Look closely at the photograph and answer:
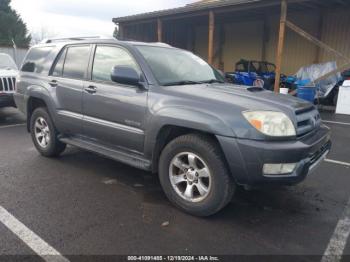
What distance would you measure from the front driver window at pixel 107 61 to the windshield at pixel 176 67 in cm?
20

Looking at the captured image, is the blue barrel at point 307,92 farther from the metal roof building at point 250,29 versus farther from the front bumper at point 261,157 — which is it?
the front bumper at point 261,157

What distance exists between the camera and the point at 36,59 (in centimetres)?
539

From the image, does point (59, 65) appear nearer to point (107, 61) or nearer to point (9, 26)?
point (107, 61)

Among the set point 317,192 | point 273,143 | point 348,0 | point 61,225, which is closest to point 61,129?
point 61,225

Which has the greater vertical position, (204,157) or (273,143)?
(273,143)

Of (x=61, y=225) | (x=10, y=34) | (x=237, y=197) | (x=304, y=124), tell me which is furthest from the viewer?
(x=10, y=34)

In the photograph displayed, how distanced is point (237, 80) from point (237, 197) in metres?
9.94

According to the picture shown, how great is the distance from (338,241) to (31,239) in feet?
9.13

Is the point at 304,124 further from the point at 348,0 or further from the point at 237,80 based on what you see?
the point at 348,0

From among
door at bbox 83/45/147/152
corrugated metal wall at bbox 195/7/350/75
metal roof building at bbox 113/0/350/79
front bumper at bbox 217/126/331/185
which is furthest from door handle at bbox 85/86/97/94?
corrugated metal wall at bbox 195/7/350/75

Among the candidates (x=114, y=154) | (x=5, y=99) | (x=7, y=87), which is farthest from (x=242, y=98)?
(x=7, y=87)

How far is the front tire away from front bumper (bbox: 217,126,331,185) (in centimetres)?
14

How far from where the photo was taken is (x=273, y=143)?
117 inches

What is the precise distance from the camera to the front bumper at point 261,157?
2938 millimetres
